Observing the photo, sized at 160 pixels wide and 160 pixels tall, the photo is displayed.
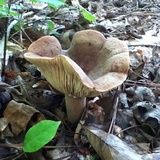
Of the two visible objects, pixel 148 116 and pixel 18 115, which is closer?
pixel 18 115

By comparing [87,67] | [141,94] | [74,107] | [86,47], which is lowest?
[141,94]

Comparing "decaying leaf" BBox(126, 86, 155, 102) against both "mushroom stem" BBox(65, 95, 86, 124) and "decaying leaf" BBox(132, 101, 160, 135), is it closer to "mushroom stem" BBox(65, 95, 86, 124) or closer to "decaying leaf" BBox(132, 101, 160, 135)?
"decaying leaf" BBox(132, 101, 160, 135)

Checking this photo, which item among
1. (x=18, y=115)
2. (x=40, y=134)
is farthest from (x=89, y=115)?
(x=40, y=134)

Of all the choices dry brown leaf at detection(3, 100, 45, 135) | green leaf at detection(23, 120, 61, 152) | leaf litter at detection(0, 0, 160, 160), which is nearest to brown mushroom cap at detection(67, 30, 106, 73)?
leaf litter at detection(0, 0, 160, 160)

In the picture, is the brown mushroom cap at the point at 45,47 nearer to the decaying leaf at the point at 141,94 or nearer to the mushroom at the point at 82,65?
the mushroom at the point at 82,65

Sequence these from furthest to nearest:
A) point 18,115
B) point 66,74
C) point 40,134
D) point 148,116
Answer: point 148,116, point 18,115, point 66,74, point 40,134

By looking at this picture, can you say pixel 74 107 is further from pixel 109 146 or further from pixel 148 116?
pixel 148 116
